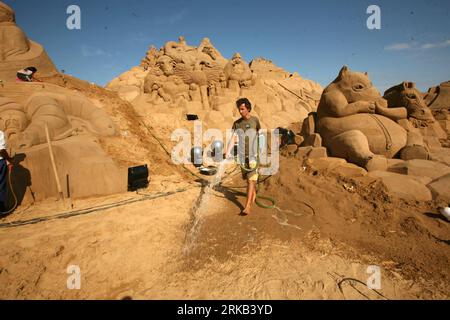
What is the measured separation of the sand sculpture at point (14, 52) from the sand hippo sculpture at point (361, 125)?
9.48 m

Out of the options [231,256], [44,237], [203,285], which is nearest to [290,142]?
[231,256]

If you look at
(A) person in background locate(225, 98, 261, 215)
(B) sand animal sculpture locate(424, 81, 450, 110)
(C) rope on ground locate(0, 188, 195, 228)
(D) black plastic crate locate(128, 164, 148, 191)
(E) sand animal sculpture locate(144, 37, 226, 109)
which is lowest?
(C) rope on ground locate(0, 188, 195, 228)

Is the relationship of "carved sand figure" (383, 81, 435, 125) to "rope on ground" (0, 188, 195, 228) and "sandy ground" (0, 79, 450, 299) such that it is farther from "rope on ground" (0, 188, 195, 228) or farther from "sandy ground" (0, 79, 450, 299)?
"rope on ground" (0, 188, 195, 228)

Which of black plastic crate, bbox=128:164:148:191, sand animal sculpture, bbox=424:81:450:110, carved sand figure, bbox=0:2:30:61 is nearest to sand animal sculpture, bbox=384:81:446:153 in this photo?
sand animal sculpture, bbox=424:81:450:110

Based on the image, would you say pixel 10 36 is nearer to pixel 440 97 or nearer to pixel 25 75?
pixel 25 75

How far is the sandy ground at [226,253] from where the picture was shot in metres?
2.06

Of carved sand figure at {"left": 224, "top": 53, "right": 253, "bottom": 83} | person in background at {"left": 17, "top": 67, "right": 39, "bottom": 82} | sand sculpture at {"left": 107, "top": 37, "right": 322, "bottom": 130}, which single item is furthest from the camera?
carved sand figure at {"left": 224, "top": 53, "right": 253, "bottom": 83}

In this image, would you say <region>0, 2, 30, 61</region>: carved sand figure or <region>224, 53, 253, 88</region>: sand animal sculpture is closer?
<region>0, 2, 30, 61</region>: carved sand figure

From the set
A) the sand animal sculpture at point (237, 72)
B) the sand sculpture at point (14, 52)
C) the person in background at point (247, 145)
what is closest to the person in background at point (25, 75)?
the sand sculpture at point (14, 52)

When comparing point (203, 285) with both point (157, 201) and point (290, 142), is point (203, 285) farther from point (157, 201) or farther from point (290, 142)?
point (290, 142)

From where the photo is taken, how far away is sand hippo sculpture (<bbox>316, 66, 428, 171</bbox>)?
14.4ft

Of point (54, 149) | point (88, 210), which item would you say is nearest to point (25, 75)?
point (54, 149)

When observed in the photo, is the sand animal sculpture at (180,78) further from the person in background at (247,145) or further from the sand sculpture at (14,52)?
the person in background at (247,145)

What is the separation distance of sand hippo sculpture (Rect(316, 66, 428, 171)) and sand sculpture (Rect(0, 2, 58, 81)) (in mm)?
9480
